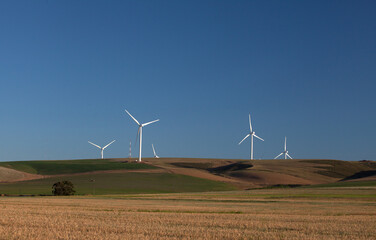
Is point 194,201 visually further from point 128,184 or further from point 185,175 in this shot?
point 185,175

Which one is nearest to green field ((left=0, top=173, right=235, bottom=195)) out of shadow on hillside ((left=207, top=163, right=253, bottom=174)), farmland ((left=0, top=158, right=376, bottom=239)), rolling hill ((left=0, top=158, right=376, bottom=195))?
rolling hill ((left=0, top=158, right=376, bottom=195))

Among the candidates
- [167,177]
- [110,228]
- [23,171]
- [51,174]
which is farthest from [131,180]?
[110,228]

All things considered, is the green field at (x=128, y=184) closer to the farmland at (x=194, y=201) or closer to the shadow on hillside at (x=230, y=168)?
the farmland at (x=194, y=201)

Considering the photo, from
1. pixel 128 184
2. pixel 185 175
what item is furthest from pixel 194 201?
pixel 185 175

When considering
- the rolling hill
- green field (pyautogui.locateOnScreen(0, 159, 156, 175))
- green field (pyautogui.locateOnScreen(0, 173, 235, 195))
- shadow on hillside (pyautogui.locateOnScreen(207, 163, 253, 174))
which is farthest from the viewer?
shadow on hillside (pyautogui.locateOnScreen(207, 163, 253, 174))

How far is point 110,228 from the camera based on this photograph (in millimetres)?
21703

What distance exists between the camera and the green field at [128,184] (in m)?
85.6

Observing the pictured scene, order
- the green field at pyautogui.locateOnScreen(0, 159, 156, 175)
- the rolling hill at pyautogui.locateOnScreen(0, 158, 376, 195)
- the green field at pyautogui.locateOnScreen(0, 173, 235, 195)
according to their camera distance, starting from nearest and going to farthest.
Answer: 1. the green field at pyautogui.locateOnScreen(0, 173, 235, 195)
2. the rolling hill at pyautogui.locateOnScreen(0, 158, 376, 195)
3. the green field at pyautogui.locateOnScreen(0, 159, 156, 175)

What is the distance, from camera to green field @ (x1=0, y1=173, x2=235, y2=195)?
85.6 metres

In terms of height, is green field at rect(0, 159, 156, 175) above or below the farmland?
above

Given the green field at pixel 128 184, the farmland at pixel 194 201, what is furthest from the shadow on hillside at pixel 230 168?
the green field at pixel 128 184

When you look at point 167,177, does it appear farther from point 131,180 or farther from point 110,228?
point 110,228

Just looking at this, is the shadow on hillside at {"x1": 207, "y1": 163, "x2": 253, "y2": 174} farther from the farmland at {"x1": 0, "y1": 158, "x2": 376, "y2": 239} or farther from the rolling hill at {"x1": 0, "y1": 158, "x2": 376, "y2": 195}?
the farmland at {"x1": 0, "y1": 158, "x2": 376, "y2": 239}

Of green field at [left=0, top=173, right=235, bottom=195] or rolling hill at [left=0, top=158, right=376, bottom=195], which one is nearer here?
green field at [left=0, top=173, right=235, bottom=195]
